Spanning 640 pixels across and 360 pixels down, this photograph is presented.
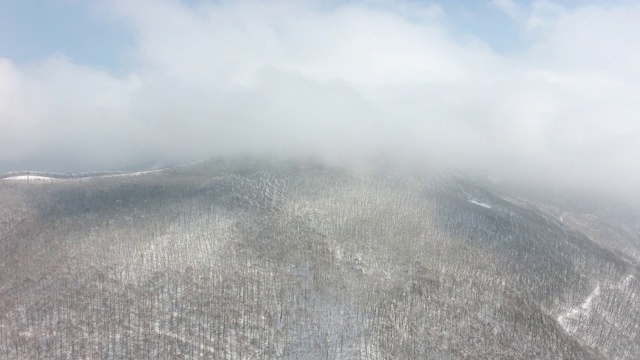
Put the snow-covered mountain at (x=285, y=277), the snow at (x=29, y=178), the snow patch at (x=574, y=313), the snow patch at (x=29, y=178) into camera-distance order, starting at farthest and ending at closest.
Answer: the snow at (x=29, y=178), the snow patch at (x=29, y=178), the snow patch at (x=574, y=313), the snow-covered mountain at (x=285, y=277)

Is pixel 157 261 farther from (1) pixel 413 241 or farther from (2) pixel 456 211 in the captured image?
(2) pixel 456 211

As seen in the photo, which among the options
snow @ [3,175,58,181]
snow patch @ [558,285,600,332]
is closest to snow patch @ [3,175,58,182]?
snow @ [3,175,58,181]

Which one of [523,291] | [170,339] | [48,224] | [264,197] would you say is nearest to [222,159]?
[264,197]

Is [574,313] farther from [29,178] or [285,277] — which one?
[29,178]

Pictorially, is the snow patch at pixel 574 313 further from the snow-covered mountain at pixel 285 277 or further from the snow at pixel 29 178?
the snow at pixel 29 178

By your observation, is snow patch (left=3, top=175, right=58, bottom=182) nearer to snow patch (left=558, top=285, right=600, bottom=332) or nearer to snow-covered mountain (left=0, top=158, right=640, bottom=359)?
snow-covered mountain (left=0, top=158, right=640, bottom=359)

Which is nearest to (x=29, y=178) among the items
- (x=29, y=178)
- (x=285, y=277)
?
(x=29, y=178)

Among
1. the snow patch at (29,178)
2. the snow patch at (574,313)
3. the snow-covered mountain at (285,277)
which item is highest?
the snow patch at (29,178)

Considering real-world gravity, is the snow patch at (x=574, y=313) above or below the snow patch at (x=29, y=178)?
below

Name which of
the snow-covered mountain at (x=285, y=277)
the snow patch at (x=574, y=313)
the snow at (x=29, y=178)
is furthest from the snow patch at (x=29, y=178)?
the snow patch at (x=574, y=313)
